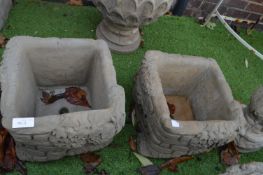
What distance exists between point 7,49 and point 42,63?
227mm

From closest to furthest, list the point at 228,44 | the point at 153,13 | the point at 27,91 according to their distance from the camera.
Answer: the point at 27,91
the point at 153,13
the point at 228,44

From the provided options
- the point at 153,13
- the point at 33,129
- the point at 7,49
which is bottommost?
the point at 33,129

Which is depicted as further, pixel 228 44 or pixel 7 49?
pixel 228 44

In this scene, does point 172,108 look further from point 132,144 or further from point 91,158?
point 91,158

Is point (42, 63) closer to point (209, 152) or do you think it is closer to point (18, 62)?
point (18, 62)

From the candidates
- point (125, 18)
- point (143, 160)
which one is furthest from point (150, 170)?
point (125, 18)

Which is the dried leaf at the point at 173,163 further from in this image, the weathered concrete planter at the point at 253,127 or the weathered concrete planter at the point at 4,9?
the weathered concrete planter at the point at 4,9

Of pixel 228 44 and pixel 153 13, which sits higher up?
pixel 153 13

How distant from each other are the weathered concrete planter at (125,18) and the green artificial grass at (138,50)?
0.34 ft

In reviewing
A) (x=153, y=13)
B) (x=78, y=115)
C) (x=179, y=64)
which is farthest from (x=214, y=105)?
(x=78, y=115)

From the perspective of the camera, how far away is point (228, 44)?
9.25 feet

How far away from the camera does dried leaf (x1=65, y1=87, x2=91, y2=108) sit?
190 cm

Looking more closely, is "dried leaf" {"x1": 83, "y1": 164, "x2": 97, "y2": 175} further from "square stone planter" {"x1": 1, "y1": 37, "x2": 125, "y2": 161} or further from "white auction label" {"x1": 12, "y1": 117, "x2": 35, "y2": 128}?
"white auction label" {"x1": 12, "y1": 117, "x2": 35, "y2": 128}

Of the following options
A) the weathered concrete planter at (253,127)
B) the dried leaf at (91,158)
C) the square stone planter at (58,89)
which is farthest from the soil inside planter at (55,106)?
the weathered concrete planter at (253,127)
